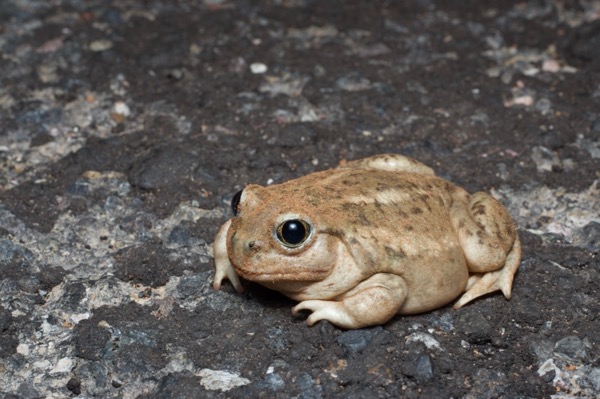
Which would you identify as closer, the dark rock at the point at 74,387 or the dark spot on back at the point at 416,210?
the dark rock at the point at 74,387

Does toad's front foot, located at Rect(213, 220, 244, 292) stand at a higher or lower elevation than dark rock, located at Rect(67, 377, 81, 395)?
higher

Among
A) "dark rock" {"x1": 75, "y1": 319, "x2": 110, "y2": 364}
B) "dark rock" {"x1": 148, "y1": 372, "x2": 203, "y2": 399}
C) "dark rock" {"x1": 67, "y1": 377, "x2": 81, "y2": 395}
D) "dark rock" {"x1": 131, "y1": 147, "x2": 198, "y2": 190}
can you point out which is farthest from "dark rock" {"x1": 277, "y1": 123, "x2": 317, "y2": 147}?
"dark rock" {"x1": 67, "y1": 377, "x2": 81, "y2": 395}

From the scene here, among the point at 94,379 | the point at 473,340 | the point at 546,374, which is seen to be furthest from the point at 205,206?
the point at 546,374

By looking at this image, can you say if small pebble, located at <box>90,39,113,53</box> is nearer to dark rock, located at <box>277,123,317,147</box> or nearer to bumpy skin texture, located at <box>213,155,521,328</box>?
dark rock, located at <box>277,123,317,147</box>

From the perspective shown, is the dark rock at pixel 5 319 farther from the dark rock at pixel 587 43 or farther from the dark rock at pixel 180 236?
the dark rock at pixel 587 43

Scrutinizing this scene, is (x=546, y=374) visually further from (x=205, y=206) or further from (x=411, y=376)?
(x=205, y=206)

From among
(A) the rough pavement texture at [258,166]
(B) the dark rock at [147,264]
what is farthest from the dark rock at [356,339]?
(B) the dark rock at [147,264]
